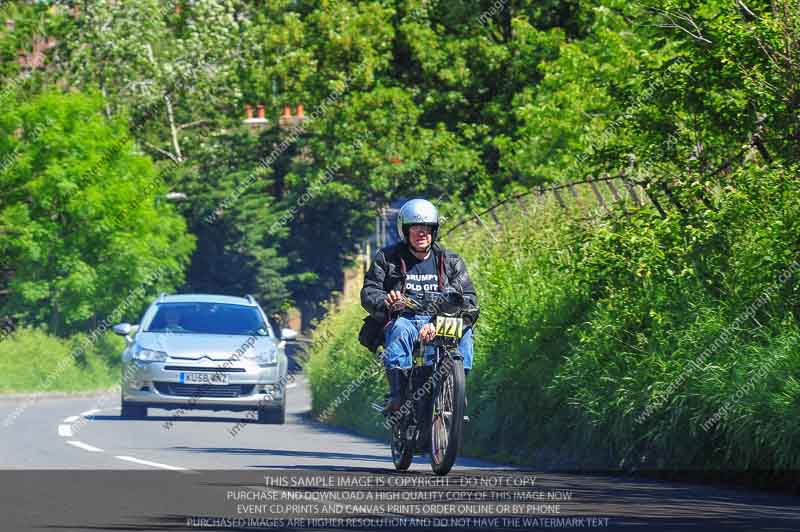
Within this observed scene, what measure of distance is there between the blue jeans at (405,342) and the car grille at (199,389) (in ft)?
32.6

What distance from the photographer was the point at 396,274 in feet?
41.0

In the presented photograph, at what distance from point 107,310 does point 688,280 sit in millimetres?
35687

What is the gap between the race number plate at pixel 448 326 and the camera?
12000 millimetres

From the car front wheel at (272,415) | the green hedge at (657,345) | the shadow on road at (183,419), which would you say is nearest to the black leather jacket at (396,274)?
the green hedge at (657,345)

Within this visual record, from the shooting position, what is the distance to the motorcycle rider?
40.3 ft

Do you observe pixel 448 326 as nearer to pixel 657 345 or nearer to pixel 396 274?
pixel 396 274

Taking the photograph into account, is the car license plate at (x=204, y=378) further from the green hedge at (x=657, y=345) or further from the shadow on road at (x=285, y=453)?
the shadow on road at (x=285, y=453)

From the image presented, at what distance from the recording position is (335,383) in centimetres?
2488

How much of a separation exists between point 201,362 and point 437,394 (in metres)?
10.3

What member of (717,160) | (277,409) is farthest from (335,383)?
(717,160)

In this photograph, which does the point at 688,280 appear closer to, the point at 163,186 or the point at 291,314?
the point at 163,186

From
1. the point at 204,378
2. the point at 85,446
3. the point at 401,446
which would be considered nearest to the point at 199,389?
the point at 204,378

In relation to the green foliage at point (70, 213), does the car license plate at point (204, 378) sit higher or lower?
lower

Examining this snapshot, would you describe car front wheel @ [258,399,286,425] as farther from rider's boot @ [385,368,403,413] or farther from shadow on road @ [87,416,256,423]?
rider's boot @ [385,368,403,413]
